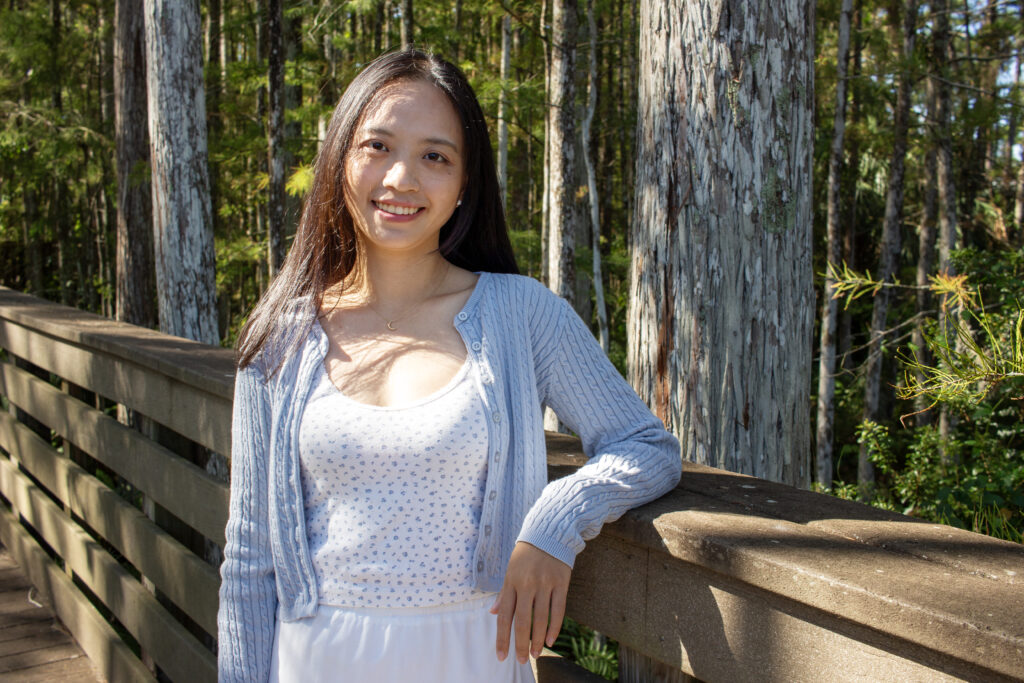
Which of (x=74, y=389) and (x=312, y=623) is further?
(x=74, y=389)

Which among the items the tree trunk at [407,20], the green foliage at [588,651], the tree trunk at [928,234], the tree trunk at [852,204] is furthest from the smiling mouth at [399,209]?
the tree trunk at [852,204]

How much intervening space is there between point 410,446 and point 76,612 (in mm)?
2403

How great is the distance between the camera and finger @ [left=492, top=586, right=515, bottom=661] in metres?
1.42

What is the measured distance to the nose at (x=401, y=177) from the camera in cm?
163

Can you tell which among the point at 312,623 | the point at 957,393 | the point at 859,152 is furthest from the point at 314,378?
the point at 859,152

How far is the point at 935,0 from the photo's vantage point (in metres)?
15.2

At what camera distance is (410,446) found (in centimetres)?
150

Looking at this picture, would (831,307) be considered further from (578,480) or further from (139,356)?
(578,480)

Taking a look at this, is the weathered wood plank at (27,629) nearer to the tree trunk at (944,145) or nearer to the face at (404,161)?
the face at (404,161)

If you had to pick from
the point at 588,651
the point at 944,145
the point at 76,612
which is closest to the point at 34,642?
the point at 76,612

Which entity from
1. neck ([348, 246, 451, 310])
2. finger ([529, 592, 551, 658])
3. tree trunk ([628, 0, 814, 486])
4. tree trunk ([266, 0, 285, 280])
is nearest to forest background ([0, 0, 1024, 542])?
tree trunk ([266, 0, 285, 280])

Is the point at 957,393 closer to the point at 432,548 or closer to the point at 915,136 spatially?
the point at 432,548

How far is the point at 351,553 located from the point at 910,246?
2174 centimetres

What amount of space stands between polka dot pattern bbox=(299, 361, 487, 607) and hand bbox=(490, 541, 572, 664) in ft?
0.44
